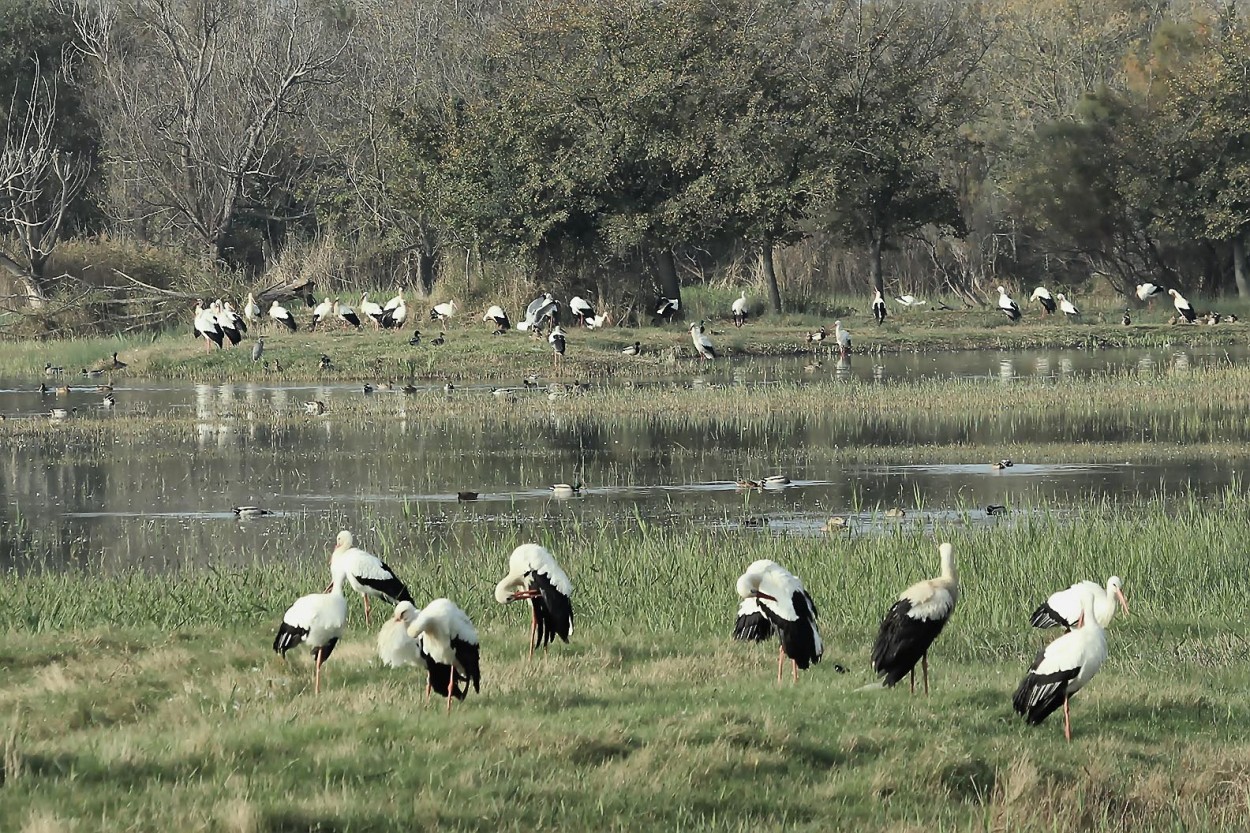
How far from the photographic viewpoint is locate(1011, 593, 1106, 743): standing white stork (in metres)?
7.68

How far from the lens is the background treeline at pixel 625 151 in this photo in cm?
4147

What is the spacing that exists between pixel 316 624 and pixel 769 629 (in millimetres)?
2508

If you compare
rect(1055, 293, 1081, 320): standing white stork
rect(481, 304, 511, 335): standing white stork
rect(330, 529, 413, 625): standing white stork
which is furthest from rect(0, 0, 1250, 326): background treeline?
rect(330, 529, 413, 625): standing white stork

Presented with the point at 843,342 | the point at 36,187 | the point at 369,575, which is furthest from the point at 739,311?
the point at 369,575

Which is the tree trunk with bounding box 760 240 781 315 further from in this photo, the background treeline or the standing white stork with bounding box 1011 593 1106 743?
the standing white stork with bounding box 1011 593 1106 743

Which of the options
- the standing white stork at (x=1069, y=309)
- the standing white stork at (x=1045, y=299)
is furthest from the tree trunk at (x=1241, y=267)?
the standing white stork at (x=1045, y=299)

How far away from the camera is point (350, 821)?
256 inches

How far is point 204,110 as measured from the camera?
51.6 meters

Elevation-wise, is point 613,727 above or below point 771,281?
below

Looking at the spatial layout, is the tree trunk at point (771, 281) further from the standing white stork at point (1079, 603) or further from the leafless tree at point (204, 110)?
the standing white stork at point (1079, 603)

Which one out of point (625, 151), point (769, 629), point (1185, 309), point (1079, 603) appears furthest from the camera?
point (1185, 309)

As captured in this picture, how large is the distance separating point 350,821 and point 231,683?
8.13 ft

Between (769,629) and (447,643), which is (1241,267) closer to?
(769,629)

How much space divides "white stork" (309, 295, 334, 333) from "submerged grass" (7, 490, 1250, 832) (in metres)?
29.0
